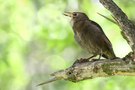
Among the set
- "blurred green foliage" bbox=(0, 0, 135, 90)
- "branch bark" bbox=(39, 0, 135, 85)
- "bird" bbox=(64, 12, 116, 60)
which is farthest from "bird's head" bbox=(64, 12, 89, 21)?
"blurred green foliage" bbox=(0, 0, 135, 90)

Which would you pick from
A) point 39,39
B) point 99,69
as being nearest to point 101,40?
point 99,69

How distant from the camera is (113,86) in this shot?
490 centimetres

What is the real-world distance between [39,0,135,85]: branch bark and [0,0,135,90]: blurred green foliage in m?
2.03

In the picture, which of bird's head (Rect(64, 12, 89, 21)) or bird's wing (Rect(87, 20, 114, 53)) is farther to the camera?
bird's head (Rect(64, 12, 89, 21))

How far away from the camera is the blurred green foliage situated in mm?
5477

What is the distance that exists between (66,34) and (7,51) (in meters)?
0.61

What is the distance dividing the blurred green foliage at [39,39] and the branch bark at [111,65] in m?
2.03

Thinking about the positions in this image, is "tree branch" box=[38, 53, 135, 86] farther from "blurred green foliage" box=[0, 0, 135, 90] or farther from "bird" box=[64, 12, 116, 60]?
"blurred green foliage" box=[0, 0, 135, 90]

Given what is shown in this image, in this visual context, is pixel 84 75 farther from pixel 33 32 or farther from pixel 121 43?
pixel 33 32

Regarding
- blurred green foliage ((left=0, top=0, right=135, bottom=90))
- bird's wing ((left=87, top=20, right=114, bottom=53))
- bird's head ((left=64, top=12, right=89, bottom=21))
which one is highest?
blurred green foliage ((left=0, top=0, right=135, bottom=90))

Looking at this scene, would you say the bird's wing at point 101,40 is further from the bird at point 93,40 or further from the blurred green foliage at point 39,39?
the blurred green foliage at point 39,39

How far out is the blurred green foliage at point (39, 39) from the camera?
5477mm

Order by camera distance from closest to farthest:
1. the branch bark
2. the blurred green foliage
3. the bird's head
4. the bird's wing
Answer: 1. the branch bark
2. the bird's wing
3. the bird's head
4. the blurred green foliage

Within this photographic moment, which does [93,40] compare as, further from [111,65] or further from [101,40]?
[111,65]
